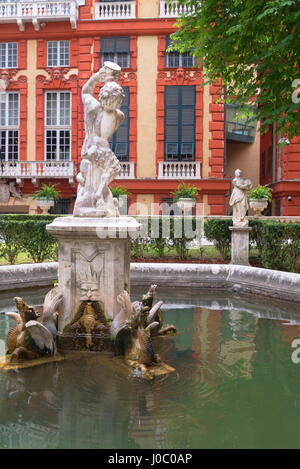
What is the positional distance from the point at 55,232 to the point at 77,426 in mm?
2113

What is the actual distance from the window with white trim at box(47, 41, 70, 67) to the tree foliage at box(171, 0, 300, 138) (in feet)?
43.9

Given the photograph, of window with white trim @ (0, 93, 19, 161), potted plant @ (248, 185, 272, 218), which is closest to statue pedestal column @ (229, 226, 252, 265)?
potted plant @ (248, 185, 272, 218)

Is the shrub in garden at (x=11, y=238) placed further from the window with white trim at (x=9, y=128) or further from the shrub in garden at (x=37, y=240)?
the window with white trim at (x=9, y=128)

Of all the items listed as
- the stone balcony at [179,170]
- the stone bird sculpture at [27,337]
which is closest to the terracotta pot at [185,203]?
the stone balcony at [179,170]

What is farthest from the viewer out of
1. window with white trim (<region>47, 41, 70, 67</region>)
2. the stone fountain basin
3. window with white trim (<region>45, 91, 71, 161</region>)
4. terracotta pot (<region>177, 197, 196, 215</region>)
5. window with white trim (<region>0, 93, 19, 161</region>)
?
window with white trim (<region>0, 93, 19, 161</region>)

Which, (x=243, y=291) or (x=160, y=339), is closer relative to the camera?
(x=160, y=339)

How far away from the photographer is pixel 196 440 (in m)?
2.88

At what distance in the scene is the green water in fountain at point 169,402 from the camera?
2908mm

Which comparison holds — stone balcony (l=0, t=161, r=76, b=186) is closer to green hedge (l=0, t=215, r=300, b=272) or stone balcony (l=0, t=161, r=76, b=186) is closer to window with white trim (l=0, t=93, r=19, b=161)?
window with white trim (l=0, t=93, r=19, b=161)

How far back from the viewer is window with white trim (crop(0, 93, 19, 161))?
22.4 metres
